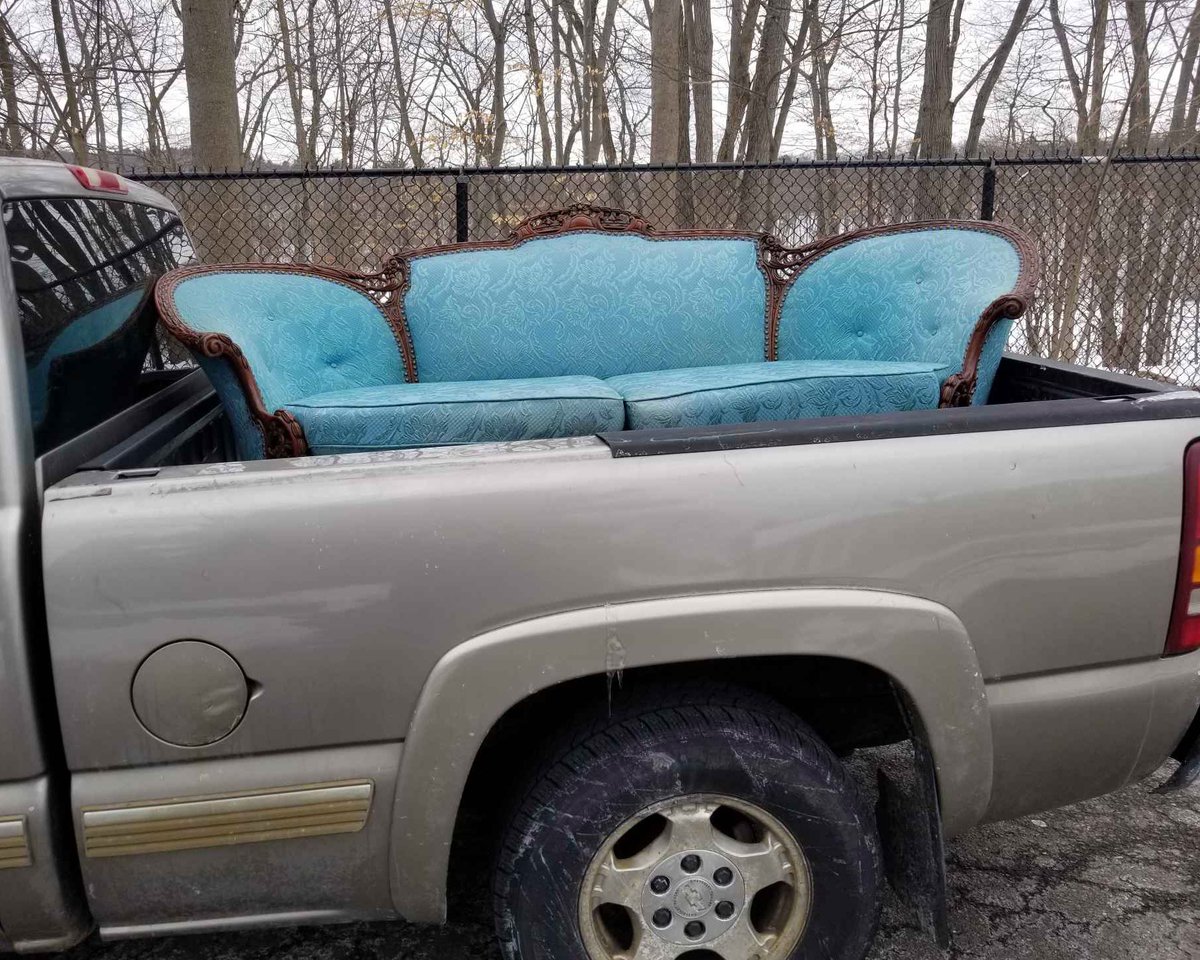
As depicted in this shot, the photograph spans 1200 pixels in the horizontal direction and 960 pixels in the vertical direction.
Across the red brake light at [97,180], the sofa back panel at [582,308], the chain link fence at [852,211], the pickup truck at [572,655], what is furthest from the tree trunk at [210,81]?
the pickup truck at [572,655]

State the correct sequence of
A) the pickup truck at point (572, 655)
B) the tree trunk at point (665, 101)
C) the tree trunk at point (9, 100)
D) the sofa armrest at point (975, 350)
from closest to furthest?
the pickup truck at point (572, 655), the sofa armrest at point (975, 350), the tree trunk at point (665, 101), the tree trunk at point (9, 100)

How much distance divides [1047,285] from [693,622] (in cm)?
739

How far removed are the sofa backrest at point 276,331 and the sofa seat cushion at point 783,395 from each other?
3.11 feet

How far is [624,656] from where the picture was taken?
1.42 metres

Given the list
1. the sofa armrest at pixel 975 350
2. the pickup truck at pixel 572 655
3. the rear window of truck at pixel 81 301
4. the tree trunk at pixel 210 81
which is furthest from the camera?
the tree trunk at pixel 210 81

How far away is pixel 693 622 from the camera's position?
143 centimetres

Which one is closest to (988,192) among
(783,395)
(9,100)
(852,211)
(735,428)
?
(852,211)

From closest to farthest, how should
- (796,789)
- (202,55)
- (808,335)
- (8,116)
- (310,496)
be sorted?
(310,496) → (796,789) → (808,335) → (202,55) → (8,116)

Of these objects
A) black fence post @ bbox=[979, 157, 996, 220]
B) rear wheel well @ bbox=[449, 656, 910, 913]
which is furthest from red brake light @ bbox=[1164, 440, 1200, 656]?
black fence post @ bbox=[979, 157, 996, 220]

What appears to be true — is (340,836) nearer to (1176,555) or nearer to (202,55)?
(1176,555)

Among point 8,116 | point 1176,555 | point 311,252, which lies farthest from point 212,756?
point 8,116

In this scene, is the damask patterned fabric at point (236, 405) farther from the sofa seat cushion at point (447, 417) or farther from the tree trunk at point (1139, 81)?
the tree trunk at point (1139, 81)

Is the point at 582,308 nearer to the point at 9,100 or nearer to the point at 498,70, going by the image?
the point at 9,100

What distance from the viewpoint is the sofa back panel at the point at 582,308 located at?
10.3 ft
